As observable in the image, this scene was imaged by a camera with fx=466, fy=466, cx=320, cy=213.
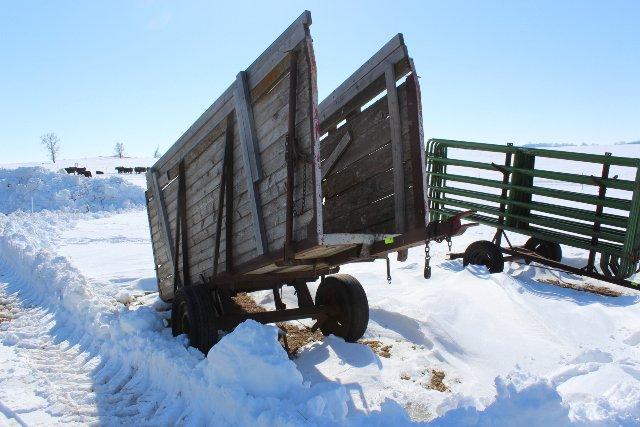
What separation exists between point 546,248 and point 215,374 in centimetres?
683

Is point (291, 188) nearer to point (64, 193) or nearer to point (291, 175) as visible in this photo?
point (291, 175)

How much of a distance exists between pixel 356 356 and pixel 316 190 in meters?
1.88

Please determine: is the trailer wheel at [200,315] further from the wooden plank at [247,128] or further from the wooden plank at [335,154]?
the wooden plank at [335,154]

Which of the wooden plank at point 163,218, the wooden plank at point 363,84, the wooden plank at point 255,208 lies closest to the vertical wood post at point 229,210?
the wooden plank at point 255,208

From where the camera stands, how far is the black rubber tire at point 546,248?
26.6 feet

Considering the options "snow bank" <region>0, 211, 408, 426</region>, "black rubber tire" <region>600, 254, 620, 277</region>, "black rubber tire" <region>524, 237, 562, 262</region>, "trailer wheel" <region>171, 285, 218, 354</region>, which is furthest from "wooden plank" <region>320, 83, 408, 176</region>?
"black rubber tire" <region>524, 237, 562, 262</region>

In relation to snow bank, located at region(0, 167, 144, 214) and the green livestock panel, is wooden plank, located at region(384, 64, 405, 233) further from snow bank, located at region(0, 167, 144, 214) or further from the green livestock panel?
snow bank, located at region(0, 167, 144, 214)

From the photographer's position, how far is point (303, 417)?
2688 mm

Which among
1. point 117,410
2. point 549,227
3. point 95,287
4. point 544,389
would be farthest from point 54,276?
point 549,227

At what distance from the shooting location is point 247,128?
12.3ft

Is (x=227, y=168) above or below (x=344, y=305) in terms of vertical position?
above

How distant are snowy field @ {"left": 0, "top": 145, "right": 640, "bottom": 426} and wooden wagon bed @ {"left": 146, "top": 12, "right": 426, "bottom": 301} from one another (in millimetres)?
767

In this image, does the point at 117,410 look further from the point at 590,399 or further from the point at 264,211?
the point at 590,399

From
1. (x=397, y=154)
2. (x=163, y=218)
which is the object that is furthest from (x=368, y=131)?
(x=163, y=218)
